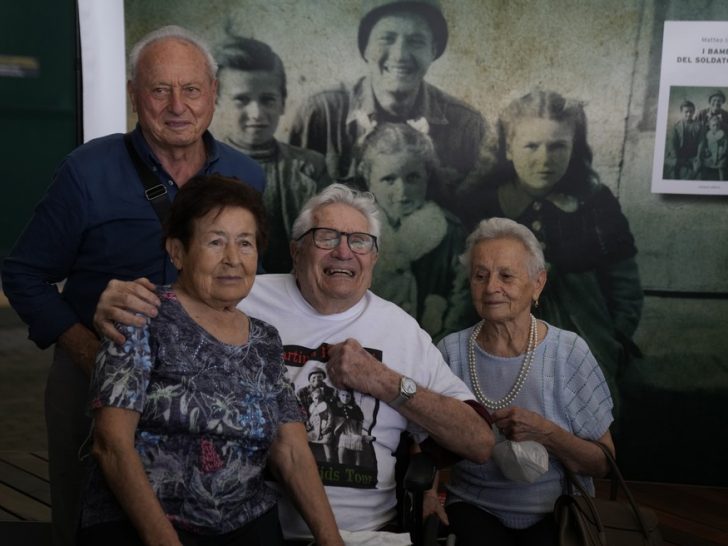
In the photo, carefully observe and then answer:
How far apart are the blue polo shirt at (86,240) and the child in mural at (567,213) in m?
2.10

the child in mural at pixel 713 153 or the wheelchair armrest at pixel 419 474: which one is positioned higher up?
the child in mural at pixel 713 153

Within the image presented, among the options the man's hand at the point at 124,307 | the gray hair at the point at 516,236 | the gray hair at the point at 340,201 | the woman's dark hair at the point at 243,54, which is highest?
the woman's dark hair at the point at 243,54

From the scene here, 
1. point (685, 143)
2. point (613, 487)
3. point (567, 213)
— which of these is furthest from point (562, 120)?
point (613, 487)

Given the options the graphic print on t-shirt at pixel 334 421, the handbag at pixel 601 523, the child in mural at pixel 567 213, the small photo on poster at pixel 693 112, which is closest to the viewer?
the handbag at pixel 601 523

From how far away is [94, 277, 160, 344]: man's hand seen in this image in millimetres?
1979

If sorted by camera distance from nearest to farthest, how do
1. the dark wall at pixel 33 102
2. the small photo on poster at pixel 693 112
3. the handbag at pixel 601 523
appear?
the handbag at pixel 601 523, the small photo on poster at pixel 693 112, the dark wall at pixel 33 102

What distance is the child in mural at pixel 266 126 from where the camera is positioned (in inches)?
166

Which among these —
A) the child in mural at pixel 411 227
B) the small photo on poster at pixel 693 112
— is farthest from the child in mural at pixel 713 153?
the child in mural at pixel 411 227

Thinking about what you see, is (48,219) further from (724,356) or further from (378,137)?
(724,356)

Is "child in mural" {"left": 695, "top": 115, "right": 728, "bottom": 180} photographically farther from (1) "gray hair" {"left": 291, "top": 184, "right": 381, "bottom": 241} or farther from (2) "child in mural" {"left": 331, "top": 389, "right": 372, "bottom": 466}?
(2) "child in mural" {"left": 331, "top": 389, "right": 372, "bottom": 466}

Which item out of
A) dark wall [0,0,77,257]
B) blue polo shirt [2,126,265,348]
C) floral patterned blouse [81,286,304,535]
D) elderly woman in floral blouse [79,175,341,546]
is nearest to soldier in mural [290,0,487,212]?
dark wall [0,0,77,257]

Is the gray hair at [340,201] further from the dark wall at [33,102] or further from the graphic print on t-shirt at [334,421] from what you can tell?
the dark wall at [33,102]

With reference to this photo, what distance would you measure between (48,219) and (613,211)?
269cm

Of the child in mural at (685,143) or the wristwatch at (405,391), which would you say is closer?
the wristwatch at (405,391)
